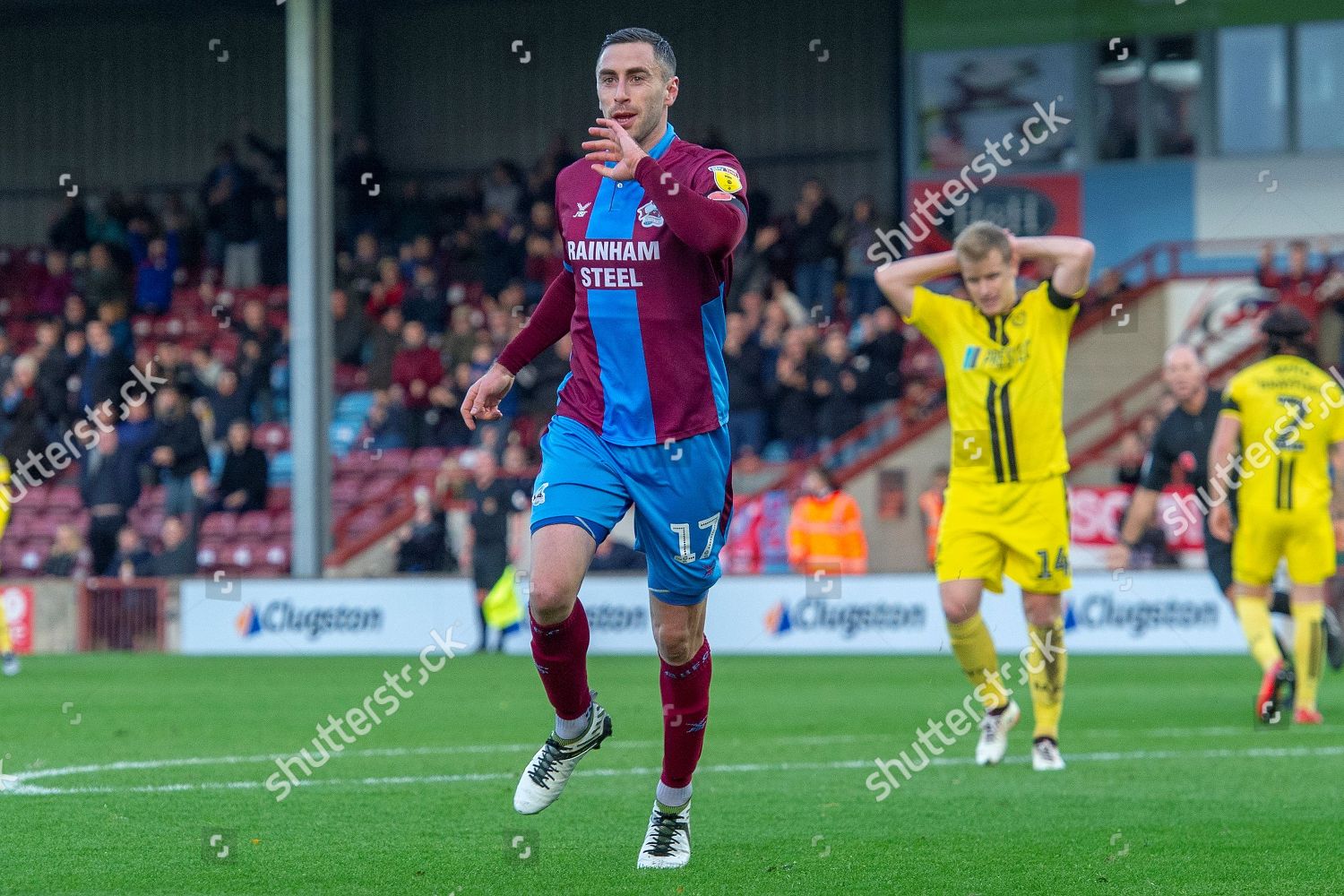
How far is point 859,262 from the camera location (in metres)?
24.2

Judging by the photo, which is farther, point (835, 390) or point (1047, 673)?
point (835, 390)

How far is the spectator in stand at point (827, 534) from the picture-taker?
1850 centimetres

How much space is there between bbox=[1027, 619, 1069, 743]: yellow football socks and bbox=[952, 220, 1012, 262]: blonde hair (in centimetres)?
161

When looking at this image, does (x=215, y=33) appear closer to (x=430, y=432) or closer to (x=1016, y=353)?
(x=430, y=432)

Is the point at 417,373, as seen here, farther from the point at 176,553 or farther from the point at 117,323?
the point at 117,323

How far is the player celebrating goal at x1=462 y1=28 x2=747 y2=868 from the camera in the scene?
5.38 meters

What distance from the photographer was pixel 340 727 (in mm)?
10273

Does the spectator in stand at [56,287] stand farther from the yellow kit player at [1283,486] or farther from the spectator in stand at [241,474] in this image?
the yellow kit player at [1283,486]

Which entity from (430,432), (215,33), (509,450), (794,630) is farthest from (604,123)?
(215,33)

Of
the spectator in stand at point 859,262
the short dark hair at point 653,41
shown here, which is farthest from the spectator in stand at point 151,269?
the short dark hair at point 653,41

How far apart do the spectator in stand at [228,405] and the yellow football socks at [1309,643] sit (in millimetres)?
13869

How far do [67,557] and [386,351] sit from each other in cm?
447

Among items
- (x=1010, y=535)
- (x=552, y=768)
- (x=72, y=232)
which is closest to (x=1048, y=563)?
(x=1010, y=535)

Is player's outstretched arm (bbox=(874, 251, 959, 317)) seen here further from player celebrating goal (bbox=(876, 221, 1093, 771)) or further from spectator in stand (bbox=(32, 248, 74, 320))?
spectator in stand (bbox=(32, 248, 74, 320))
